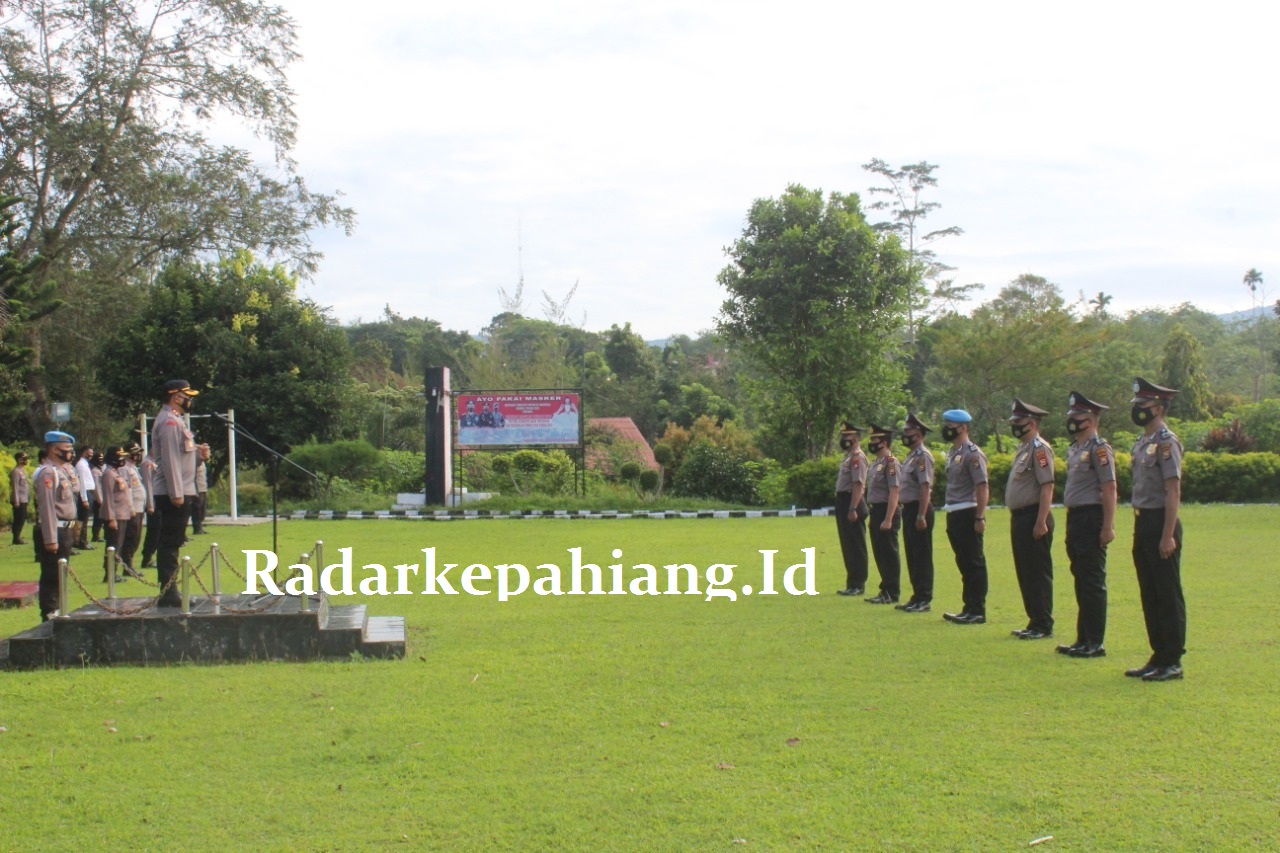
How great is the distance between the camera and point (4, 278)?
45.8 ft

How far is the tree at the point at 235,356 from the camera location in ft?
83.1

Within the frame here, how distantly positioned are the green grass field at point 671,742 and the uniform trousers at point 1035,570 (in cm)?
28

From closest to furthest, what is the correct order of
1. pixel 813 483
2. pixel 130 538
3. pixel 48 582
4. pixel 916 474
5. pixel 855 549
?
pixel 48 582
pixel 916 474
pixel 855 549
pixel 130 538
pixel 813 483

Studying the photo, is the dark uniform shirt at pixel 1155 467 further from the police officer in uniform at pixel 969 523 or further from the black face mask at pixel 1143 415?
the police officer in uniform at pixel 969 523

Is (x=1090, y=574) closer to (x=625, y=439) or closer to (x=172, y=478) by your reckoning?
(x=172, y=478)

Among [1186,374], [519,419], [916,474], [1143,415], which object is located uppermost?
[1186,374]

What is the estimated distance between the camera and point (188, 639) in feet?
23.0

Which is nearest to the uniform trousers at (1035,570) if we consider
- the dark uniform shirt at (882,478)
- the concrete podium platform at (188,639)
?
the dark uniform shirt at (882,478)

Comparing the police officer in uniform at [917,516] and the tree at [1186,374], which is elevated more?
the tree at [1186,374]

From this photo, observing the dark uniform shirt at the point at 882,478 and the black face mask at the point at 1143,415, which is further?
the dark uniform shirt at the point at 882,478

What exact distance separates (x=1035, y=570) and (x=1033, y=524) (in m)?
0.31

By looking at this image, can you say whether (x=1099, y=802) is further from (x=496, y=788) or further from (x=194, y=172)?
(x=194, y=172)

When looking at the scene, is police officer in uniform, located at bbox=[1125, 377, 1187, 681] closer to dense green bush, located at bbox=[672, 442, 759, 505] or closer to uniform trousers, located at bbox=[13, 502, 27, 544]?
uniform trousers, located at bbox=[13, 502, 27, 544]

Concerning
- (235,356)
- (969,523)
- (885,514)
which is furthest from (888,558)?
(235,356)
